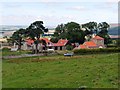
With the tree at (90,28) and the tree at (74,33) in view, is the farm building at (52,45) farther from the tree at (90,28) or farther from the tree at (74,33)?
the tree at (90,28)

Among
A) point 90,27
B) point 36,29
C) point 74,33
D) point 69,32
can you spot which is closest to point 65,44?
point 69,32

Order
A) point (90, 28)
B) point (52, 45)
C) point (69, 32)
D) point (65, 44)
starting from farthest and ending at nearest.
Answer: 1. point (90, 28)
2. point (52, 45)
3. point (65, 44)
4. point (69, 32)

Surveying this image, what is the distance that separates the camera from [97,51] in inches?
2158

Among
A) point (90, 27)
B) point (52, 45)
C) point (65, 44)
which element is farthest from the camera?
point (90, 27)

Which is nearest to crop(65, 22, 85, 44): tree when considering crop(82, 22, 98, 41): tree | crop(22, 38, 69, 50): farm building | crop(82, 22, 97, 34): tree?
crop(22, 38, 69, 50): farm building

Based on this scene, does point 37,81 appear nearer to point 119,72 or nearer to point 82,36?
point 119,72

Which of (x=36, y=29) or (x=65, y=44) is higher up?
(x=36, y=29)

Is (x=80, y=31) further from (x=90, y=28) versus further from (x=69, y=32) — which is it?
(x=90, y=28)

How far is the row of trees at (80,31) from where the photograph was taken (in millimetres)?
91844

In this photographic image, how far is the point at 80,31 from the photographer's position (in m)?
91.6

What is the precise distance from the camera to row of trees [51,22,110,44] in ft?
301

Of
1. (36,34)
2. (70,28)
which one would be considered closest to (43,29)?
(36,34)

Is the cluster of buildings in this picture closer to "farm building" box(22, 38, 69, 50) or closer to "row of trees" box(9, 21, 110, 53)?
"farm building" box(22, 38, 69, 50)

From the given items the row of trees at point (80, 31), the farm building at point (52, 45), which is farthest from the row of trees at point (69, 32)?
the farm building at point (52, 45)
